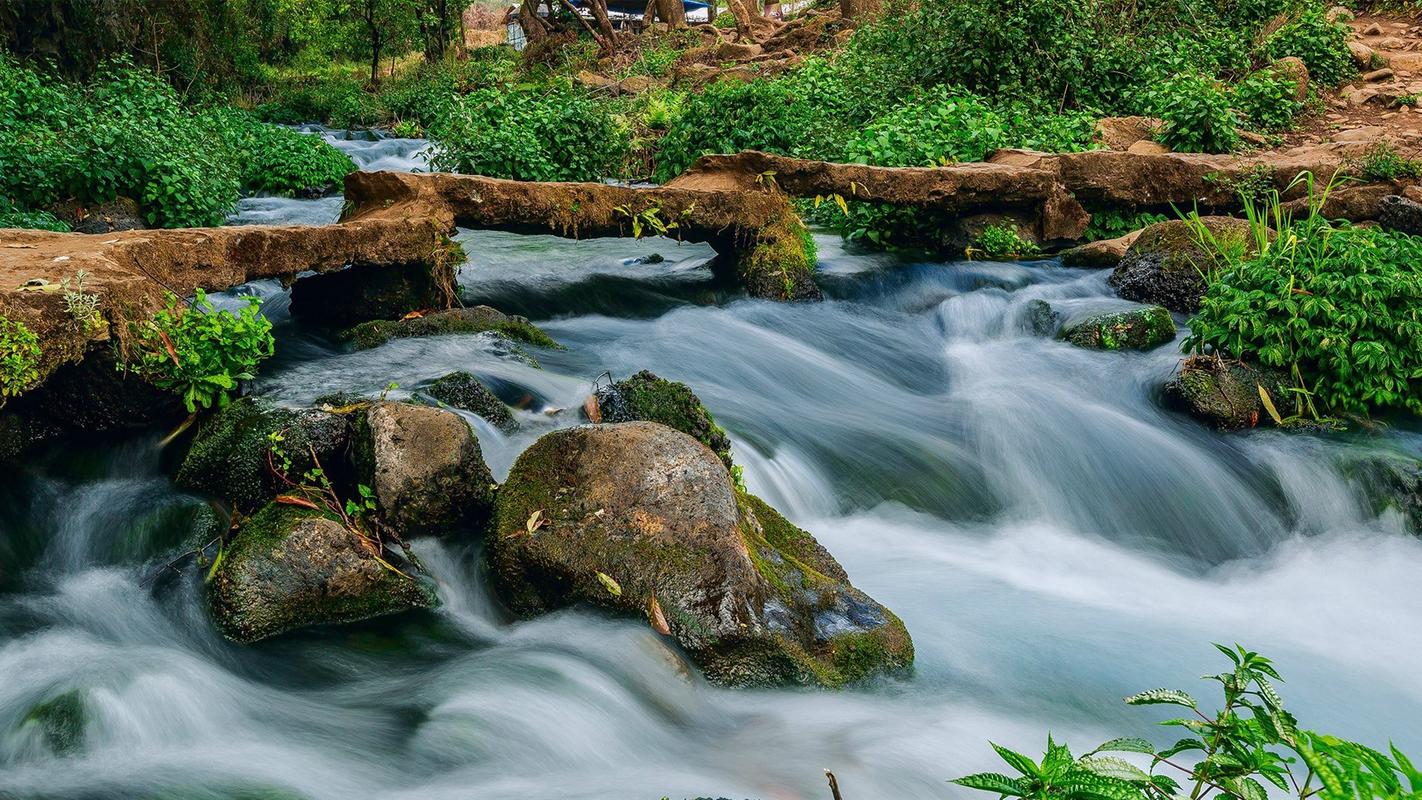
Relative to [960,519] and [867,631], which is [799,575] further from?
[960,519]

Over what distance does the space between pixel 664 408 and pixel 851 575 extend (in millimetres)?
1233

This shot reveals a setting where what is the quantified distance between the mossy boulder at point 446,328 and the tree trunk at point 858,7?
1530 cm

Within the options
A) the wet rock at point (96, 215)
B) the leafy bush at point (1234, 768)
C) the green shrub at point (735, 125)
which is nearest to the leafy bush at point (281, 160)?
the wet rock at point (96, 215)

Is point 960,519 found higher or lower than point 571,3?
lower

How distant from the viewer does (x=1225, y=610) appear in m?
5.09

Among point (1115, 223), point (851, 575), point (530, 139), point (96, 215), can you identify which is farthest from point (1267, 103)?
point (96, 215)

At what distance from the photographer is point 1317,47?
45.3ft

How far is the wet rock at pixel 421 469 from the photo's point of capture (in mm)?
4438

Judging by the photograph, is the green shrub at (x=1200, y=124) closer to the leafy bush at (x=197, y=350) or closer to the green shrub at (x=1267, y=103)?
the green shrub at (x=1267, y=103)

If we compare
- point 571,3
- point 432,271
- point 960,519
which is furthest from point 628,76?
point 960,519

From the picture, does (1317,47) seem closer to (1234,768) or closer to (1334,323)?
(1334,323)

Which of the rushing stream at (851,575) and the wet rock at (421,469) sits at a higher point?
the wet rock at (421,469)

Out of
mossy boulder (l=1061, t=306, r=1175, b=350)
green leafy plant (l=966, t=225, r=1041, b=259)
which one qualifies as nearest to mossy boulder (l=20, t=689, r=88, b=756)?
mossy boulder (l=1061, t=306, r=1175, b=350)

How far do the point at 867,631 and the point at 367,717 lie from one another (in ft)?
6.13
